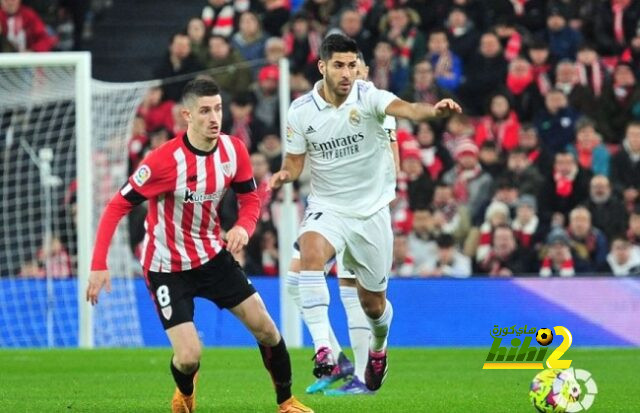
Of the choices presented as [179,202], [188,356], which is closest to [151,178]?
[179,202]

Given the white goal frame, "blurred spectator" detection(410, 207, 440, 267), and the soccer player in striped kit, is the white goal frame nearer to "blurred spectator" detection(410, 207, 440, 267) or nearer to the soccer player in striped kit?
"blurred spectator" detection(410, 207, 440, 267)

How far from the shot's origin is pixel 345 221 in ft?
31.3

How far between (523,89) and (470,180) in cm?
162

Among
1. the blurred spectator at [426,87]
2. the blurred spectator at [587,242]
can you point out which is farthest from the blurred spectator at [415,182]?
the blurred spectator at [587,242]

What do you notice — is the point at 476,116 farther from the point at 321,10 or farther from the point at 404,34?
the point at 321,10

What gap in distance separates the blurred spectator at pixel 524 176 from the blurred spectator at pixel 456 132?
78 cm

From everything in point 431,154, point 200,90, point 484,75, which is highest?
point 484,75

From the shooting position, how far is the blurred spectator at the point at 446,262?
1702 cm

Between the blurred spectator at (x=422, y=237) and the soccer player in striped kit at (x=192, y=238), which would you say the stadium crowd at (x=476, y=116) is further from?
the soccer player in striped kit at (x=192, y=238)

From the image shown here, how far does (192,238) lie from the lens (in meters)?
8.35

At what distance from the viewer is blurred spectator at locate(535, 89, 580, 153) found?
18.0 meters

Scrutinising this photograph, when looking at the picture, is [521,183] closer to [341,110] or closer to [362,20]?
[362,20]

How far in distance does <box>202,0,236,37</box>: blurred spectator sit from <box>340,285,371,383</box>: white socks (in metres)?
9.95

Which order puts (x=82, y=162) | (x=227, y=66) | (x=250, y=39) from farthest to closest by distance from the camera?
1. (x=250, y=39)
2. (x=227, y=66)
3. (x=82, y=162)
